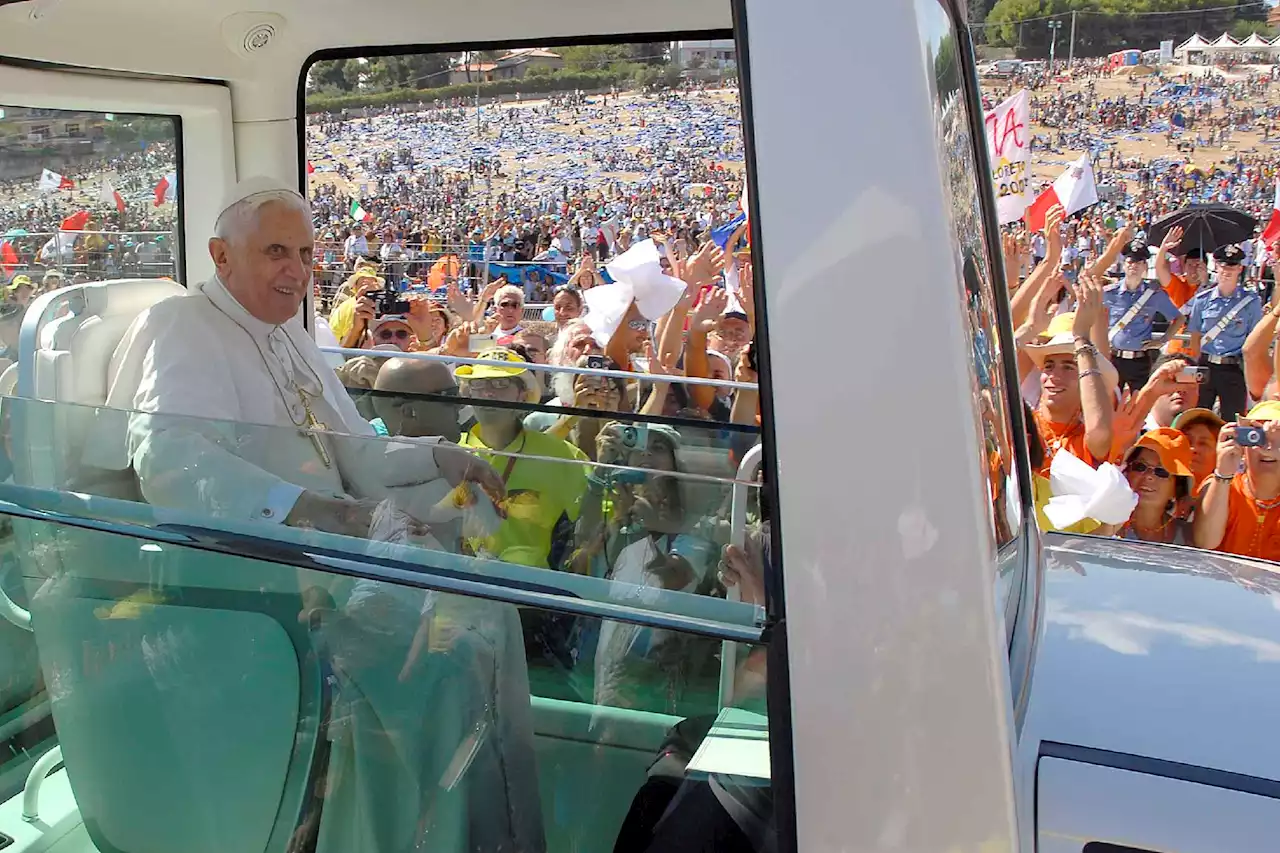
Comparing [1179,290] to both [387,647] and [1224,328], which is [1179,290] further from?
[387,647]

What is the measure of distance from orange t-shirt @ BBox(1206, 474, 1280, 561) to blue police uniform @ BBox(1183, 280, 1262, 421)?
200 cm

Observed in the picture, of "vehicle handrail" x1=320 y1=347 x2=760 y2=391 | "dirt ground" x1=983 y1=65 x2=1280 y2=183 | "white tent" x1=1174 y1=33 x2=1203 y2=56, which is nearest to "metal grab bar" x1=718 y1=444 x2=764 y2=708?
"vehicle handrail" x1=320 y1=347 x2=760 y2=391

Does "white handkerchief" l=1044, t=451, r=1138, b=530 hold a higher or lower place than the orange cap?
lower

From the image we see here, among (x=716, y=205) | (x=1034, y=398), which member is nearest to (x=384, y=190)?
(x=716, y=205)

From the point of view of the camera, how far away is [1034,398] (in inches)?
163

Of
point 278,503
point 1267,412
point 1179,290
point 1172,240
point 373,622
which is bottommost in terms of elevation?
point 373,622

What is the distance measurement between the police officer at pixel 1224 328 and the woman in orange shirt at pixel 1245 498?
1.99 metres

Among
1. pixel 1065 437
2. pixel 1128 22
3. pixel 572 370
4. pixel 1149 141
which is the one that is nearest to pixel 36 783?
pixel 572 370

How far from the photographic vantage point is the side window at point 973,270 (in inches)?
39.6

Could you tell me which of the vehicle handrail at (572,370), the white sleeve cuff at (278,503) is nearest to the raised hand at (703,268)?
the vehicle handrail at (572,370)

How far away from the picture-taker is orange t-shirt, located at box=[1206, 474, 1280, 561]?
355cm

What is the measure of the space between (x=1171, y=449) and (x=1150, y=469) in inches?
5.0

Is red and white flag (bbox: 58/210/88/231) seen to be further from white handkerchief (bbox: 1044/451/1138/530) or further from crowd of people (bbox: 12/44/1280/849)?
white handkerchief (bbox: 1044/451/1138/530)

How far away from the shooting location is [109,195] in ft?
9.98
